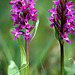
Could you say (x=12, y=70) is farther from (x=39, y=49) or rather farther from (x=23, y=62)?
(x=39, y=49)

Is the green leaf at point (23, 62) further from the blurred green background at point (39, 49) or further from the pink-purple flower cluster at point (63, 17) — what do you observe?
the pink-purple flower cluster at point (63, 17)

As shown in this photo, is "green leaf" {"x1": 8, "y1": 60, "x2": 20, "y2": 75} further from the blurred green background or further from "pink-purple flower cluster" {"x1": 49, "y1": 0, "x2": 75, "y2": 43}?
"pink-purple flower cluster" {"x1": 49, "y1": 0, "x2": 75, "y2": 43}

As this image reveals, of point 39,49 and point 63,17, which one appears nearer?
point 63,17

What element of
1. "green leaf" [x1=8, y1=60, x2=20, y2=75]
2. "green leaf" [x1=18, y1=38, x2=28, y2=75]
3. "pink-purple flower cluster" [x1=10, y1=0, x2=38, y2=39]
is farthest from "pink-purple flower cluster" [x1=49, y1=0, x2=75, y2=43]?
"green leaf" [x1=8, y1=60, x2=20, y2=75]

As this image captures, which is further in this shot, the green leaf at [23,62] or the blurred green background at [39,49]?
the blurred green background at [39,49]

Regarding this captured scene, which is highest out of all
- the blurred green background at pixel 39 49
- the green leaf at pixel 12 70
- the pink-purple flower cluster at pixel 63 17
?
the pink-purple flower cluster at pixel 63 17

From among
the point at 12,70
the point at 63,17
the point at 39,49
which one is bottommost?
the point at 39,49

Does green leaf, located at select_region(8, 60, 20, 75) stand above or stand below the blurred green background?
above

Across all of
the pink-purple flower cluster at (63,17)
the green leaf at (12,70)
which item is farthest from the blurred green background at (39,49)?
the pink-purple flower cluster at (63,17)

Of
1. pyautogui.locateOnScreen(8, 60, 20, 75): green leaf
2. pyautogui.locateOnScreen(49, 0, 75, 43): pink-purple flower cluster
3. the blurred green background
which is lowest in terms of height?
the blurred green background

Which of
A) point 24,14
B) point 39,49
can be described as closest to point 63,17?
point 24,14
